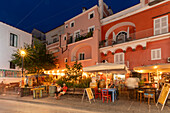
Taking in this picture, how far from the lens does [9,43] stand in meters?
23.8

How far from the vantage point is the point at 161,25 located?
1642 centimetres

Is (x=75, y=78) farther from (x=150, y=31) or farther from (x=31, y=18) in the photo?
(x=31, y=18)

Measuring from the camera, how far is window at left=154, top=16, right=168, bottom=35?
16109 millimetres

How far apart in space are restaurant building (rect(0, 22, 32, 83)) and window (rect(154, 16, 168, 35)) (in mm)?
22284

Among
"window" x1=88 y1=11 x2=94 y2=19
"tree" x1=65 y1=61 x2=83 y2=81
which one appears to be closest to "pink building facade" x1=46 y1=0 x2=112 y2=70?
"window" x1=88 y1=11 x2=94 y2=19

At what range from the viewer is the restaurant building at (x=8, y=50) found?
2222cm

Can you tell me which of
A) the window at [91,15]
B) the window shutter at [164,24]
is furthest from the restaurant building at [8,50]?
the window shutter at [164,24]

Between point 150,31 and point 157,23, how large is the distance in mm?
1233

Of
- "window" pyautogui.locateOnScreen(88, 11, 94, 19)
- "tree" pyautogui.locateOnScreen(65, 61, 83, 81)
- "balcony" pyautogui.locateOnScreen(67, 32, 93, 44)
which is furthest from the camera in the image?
"window" pyautogui.locateOnScreen(88, 11, 94, 19)

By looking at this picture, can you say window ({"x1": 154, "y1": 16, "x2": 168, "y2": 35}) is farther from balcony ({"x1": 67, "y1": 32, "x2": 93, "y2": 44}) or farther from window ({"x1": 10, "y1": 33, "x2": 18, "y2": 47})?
window ({"x1": 10, "y1": 33, "x2": 18, "y2": 47})

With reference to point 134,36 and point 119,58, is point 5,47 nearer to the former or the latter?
point 119,58

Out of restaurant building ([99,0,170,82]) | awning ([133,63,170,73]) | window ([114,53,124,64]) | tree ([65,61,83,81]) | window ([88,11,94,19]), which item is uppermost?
window ([88,11,94,19])

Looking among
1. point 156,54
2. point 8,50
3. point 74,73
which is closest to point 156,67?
point 156,54

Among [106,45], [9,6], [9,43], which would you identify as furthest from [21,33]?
[9,6]
